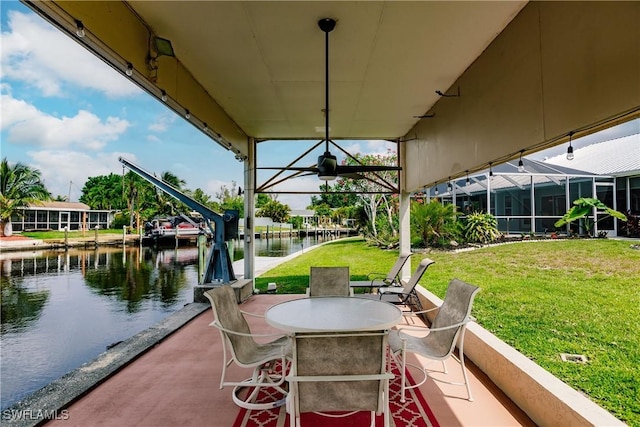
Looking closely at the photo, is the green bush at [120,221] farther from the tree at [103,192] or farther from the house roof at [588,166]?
the house roof at [588,166]

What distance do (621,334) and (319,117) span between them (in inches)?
221

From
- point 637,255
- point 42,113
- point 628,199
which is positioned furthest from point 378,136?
point 42,113

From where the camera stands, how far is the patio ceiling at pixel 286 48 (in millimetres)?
2963

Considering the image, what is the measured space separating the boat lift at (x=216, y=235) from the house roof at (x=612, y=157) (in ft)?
39.1

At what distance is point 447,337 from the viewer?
3.22 meters

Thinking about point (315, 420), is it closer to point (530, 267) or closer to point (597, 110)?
point (597, 110)

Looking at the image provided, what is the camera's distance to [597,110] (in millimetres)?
2184

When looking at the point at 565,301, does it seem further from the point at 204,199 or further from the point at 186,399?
the point at 204,199

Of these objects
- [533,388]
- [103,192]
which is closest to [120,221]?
[103,192]

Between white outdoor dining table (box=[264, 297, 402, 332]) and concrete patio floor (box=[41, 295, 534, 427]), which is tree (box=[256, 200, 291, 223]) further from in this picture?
white outdoor dining table (box=[264, 297, 402, 332])

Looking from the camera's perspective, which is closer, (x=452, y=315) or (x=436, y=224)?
(x=452, y=315)

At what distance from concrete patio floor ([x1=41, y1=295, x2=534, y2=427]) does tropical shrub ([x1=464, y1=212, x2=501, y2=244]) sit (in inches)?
374

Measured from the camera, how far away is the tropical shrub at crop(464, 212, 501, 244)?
40.1 feet

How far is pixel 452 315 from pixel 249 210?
5.52 m
